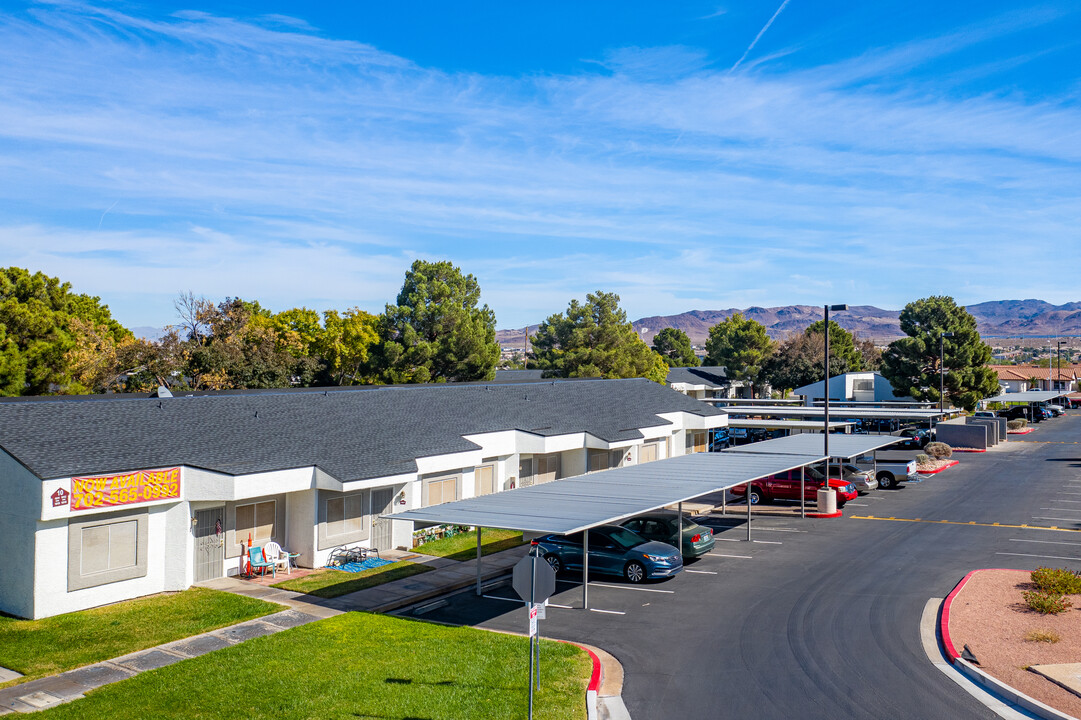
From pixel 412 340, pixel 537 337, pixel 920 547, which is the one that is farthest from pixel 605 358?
pixel 920 547

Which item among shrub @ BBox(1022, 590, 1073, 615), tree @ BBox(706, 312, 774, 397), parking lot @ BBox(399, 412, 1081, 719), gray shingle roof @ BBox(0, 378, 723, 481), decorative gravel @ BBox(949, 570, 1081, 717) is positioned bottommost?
parking lot @ BBox(399, 412, 1081, 719)

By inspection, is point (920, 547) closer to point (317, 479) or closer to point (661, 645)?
point (661, 645)

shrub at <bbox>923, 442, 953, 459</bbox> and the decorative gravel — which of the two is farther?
shrub at <bbox>923, 442, 953, 459</bbox>

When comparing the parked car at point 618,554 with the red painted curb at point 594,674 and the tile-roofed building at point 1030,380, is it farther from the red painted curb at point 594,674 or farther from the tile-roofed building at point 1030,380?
the tile-roofed building at point 1030,380

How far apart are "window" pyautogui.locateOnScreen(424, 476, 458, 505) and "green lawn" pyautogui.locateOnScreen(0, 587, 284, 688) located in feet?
29.9

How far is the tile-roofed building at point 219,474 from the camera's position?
19.2m

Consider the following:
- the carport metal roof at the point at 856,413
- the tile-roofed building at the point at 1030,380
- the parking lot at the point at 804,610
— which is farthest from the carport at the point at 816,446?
the tile-roofed building at the point at 1030,380

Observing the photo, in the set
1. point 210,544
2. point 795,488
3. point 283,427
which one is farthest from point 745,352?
point 210,544

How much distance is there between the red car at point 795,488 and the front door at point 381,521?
1636cm

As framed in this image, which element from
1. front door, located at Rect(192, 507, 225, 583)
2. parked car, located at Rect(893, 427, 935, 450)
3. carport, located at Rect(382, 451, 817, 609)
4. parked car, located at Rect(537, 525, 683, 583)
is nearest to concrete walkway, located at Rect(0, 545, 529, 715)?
front door, located at Rect(192, 507, 225, 583)

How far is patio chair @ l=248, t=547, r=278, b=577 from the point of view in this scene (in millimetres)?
22953

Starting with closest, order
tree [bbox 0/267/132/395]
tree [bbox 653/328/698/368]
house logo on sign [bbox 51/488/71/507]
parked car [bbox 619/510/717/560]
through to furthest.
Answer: house logo on sign [bbox 51/488/71/507] < parked car [bbox 619/510/717/560] < tree [bbox 0/267/132/395] < tree [bbox 653/328/698/368]

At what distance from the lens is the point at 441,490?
29.5 meters

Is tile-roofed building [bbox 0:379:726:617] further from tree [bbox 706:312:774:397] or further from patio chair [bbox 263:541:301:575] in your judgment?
tree [bbox 706:312:774:397]
